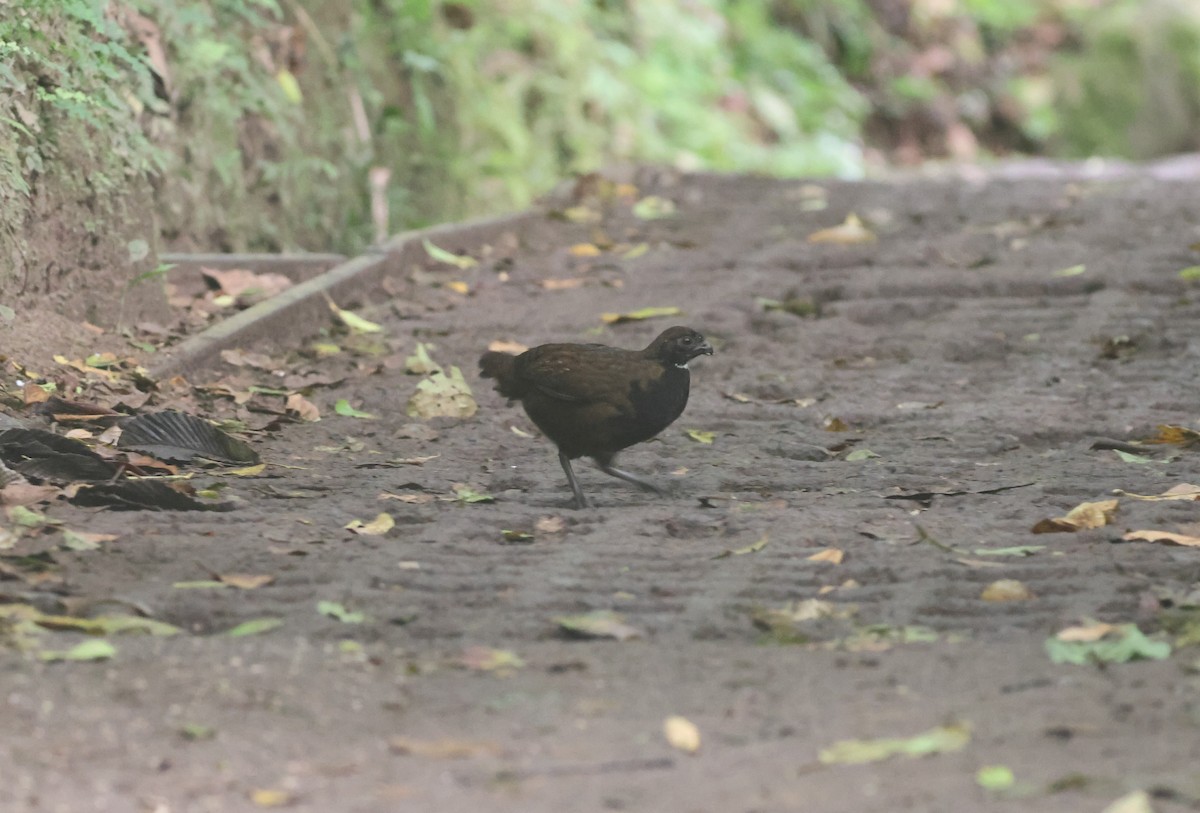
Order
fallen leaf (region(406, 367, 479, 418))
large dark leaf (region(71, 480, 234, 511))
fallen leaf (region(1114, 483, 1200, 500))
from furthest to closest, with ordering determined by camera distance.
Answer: fallen leaf (region(406, 367, 479, 418)) → fallen leaf (region(1114, 483, 1200, 500)) → large dark leaf (region(71, 480, 234, 511))

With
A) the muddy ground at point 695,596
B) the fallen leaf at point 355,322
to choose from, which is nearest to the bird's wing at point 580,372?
the muddy ground at point 695,596


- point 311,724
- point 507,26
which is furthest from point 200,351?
point 507,26

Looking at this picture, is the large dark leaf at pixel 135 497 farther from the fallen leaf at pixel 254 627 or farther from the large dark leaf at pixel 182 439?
the fallen leaf at pixel 254 627

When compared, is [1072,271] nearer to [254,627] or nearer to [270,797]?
[254,627]

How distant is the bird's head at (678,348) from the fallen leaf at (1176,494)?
1.26m

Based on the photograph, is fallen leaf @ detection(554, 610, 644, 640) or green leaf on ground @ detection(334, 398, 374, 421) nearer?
fallen leaf @ detection(554, 610, 644, 640)

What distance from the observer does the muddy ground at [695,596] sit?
2803 mm

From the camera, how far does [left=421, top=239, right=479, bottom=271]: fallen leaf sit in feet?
27.4

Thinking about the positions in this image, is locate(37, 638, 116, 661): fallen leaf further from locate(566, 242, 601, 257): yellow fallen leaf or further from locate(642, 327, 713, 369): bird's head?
locate(566, 242, 601, 257): yellow fallen leaf

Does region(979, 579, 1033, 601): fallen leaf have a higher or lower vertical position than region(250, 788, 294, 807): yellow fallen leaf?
lower

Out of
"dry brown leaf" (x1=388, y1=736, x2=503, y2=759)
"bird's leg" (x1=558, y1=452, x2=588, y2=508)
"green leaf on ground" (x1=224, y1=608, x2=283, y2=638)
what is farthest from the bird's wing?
"dry brown leaf" (x1=388, y1=736, x2=503, y2=759)

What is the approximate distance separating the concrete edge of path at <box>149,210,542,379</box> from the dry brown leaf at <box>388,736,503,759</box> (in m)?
3.15

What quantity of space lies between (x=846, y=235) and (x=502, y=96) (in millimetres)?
3861

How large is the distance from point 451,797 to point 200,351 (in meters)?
3.68
